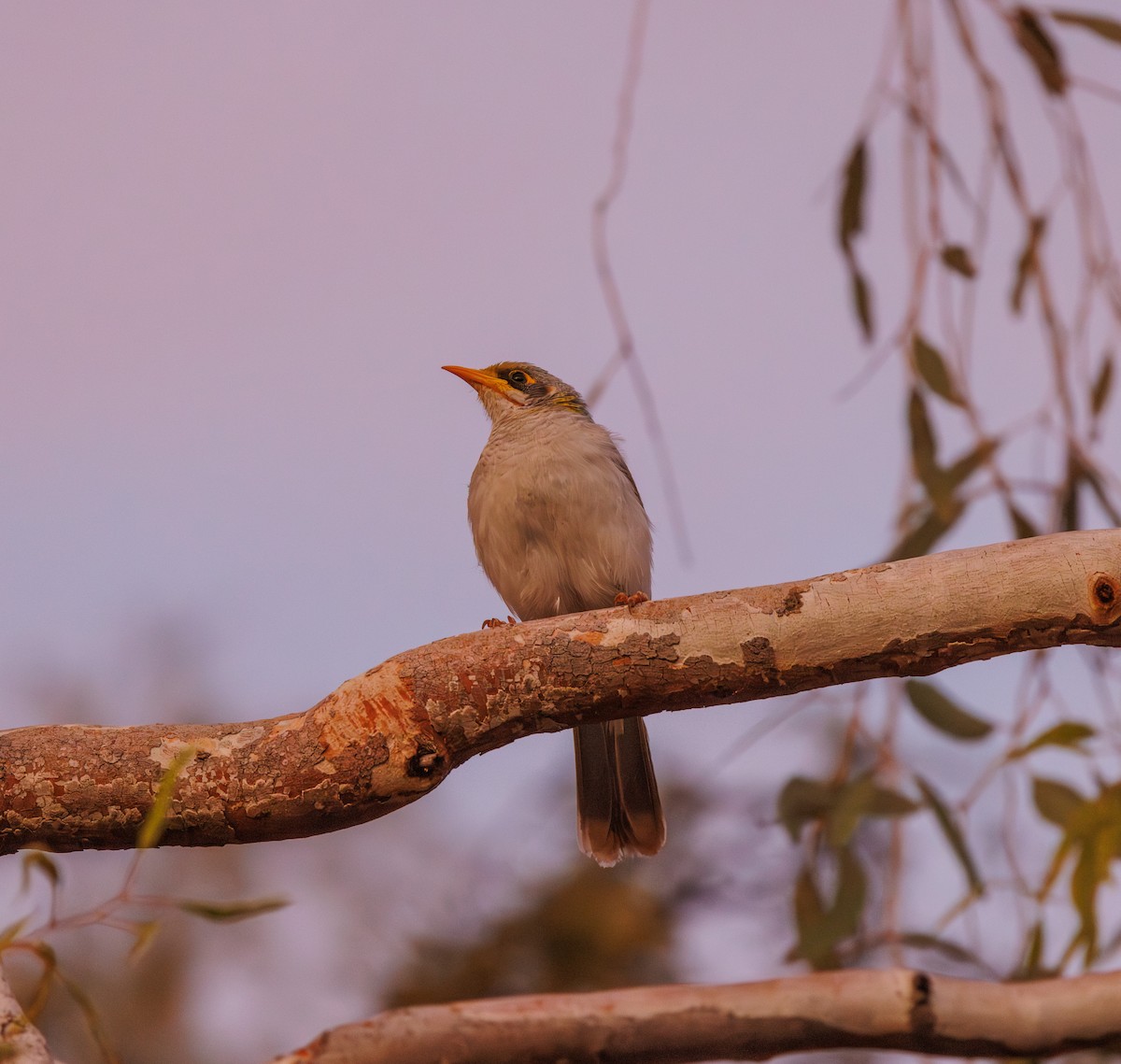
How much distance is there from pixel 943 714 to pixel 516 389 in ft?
7.25

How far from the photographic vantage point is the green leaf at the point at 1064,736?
239cm

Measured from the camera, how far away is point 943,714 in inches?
122

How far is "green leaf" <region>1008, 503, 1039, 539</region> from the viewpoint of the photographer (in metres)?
3.40

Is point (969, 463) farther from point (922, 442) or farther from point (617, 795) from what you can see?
point (617, 795)

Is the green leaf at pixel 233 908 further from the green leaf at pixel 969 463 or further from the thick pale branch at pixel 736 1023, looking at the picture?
the green leaf at pixel 969 463

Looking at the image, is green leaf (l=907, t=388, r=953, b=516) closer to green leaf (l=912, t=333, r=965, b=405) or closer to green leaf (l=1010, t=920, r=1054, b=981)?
green leaf (l=912, t=333, r=965, b=405)

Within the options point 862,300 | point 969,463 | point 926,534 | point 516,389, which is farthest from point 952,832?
point 516,389

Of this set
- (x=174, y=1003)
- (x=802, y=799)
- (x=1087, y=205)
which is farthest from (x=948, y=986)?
(x=174, y=1003)

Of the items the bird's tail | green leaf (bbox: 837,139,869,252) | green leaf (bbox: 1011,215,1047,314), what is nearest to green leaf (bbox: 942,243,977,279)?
green leaf (bbox: 1011,215,1047,314)

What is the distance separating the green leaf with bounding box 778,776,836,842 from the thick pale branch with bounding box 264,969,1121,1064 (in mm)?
1783

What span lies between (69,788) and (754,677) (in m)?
1.23

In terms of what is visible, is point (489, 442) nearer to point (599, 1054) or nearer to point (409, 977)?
point (409, 977)

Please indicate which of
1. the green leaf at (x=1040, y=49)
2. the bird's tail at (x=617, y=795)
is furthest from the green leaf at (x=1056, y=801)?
the green leaf at (x=1040, y=49)

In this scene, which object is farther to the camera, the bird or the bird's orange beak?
the bird's orange beak
